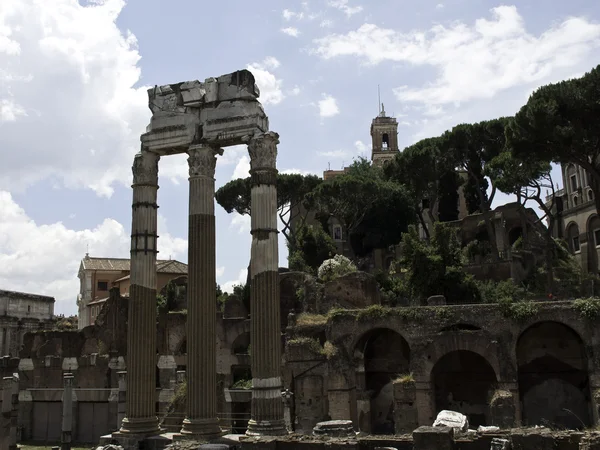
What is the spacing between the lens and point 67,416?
1856cm

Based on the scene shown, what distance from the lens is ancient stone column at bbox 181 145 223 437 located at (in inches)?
457

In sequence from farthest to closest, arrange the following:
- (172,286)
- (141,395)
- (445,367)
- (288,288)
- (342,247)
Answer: (342,247), (172,286), (288,288), (445,367), (141,395)

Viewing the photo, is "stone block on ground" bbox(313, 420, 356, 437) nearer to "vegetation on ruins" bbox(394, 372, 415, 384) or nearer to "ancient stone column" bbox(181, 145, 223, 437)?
"ancient stone column" bbox(181, 145, 223, 437)

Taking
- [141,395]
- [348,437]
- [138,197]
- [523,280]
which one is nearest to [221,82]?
[138,197]

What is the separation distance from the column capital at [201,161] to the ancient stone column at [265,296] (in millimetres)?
922

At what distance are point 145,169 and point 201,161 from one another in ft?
4.57

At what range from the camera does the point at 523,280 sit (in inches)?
1264

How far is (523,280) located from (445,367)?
11283 millimetres

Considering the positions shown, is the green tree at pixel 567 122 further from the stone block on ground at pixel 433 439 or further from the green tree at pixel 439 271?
the stone block on ground at pixel 433 439

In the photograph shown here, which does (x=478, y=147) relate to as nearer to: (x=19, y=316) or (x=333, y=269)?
(x=333, y=269)

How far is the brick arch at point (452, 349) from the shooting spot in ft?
65.8

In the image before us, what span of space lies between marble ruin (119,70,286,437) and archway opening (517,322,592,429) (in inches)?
484

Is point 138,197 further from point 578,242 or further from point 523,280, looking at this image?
point 578,242


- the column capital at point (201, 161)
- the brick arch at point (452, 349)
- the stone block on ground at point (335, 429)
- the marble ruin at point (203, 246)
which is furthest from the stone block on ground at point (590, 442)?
the brick arch at point (452, 349)
